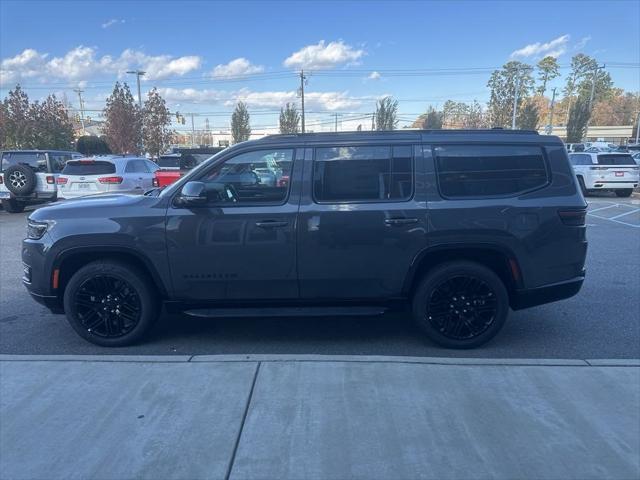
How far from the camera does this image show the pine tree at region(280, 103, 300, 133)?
54250 mm

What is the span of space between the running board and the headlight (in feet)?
4.66

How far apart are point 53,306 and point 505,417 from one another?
388cm

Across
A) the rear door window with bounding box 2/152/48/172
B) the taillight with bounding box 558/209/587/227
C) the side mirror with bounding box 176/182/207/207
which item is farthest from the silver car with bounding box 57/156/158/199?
the taillight with bounding box 558/209/587/227

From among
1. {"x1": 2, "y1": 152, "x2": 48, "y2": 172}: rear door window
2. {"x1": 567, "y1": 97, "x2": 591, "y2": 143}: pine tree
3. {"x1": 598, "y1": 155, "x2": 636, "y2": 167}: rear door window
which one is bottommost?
{"x1": 598, "y1": 155, "x2": 636, "y2": 167}: rear door window

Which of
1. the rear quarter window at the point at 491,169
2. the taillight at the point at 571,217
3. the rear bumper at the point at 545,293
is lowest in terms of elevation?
the rear bumper at the point at 545,293

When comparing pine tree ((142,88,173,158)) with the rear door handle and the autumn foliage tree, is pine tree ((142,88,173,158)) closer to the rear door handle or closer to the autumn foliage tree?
the autumn foliage tree

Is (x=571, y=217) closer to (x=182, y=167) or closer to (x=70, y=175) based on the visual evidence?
(x=182, y=167)

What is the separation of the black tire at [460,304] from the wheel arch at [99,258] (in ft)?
7.58

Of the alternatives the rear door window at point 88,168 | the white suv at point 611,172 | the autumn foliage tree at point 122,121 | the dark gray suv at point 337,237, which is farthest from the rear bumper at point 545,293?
the autumn foliage tree at point 122,121

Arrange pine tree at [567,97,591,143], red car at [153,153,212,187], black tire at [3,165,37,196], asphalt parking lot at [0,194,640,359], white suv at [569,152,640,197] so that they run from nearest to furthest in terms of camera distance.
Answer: asphalt parking lot at [0,194,640,359], red car at [153,153,212,187], black tire at [3,165,37,196], white suv at [569,152,640,197], pine tree at [567,97,591,143]

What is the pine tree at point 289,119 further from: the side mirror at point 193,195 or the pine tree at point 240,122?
the side mirror at point 193,195

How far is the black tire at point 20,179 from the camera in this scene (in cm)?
1373

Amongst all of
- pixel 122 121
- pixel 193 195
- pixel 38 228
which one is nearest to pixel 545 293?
pixel 193 195

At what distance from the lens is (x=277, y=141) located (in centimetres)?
447
